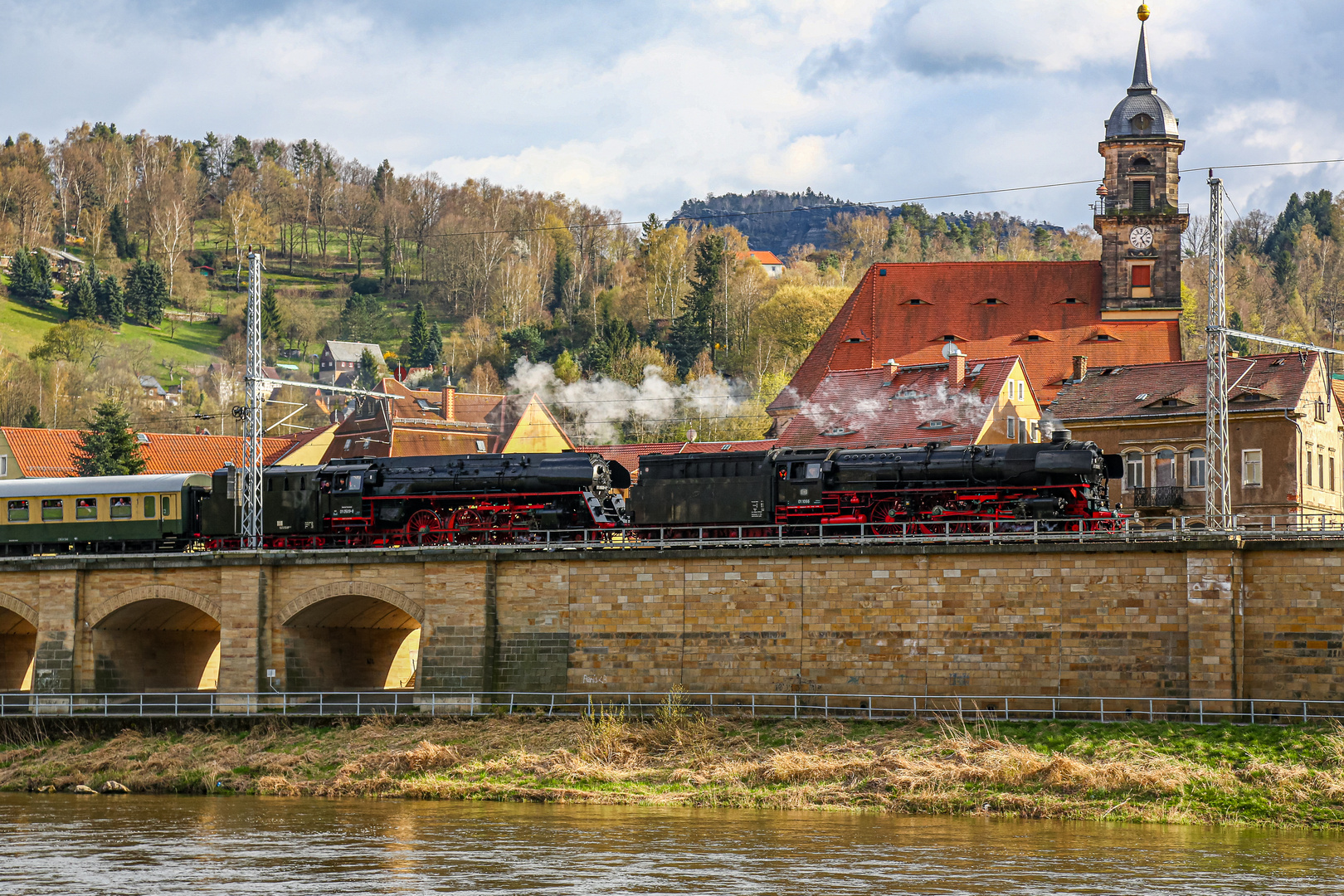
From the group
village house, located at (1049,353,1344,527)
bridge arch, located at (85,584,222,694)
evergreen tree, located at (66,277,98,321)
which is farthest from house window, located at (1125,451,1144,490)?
evergreen tree, located at (66,277,98,321)

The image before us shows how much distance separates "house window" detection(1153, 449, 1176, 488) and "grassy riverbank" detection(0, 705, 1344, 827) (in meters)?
20.1

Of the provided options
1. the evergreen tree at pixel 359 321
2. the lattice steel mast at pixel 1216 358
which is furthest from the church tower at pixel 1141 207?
the evergreen tree at pixel 359 321

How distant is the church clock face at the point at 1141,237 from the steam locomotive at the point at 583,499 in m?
33.4

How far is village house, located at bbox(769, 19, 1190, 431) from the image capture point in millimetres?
72062

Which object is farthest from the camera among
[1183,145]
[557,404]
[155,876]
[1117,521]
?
[557,404]

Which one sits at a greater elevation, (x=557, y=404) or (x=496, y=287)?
(x=496, y=287)

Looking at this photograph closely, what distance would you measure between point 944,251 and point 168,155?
88235 mm

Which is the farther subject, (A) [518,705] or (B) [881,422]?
(B) [881,422]

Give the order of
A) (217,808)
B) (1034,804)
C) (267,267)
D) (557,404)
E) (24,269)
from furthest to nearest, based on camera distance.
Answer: (267,267)
(24,269)
(557,404)
(217,808)
(1034,804)

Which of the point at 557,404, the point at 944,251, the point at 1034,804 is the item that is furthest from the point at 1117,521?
the point at 944,251

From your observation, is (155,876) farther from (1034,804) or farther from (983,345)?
(983,345)

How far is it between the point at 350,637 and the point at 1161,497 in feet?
93.0

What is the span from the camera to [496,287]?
145250 millimetres

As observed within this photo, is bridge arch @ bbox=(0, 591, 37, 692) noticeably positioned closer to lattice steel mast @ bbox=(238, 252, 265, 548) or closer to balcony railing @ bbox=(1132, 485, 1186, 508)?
lattice steel mast @ bbox=(238, 252, 265, 548)
